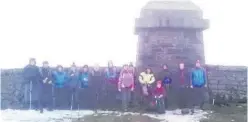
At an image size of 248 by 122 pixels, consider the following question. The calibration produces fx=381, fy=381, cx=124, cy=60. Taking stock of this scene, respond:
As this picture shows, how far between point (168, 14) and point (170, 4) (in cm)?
31

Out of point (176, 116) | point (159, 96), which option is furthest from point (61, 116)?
point (176, 116)

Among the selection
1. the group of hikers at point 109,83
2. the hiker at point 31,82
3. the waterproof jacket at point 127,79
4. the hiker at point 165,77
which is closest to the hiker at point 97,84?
the group of hikers at point 109,83

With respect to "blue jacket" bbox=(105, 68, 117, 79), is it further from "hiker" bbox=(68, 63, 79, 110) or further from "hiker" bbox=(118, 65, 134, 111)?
"hiker" bbox=(68, 63, 79, 110)

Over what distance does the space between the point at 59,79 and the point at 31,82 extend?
795mm

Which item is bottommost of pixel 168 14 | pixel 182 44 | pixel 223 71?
pixel 223 71

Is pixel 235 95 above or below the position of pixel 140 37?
below

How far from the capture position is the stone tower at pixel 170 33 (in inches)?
424

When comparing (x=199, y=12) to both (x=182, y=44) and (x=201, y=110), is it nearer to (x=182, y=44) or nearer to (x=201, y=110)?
(x=182, y=44)

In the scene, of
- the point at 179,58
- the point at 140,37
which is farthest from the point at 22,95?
the point at 179,58

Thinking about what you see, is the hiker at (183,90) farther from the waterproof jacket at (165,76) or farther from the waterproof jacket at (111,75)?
the waterproof jacket at (111,75)

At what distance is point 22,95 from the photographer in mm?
11297

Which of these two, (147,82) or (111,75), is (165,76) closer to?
(147,82)

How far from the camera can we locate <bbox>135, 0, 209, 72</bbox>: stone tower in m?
10.8

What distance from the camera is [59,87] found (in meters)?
11.0
